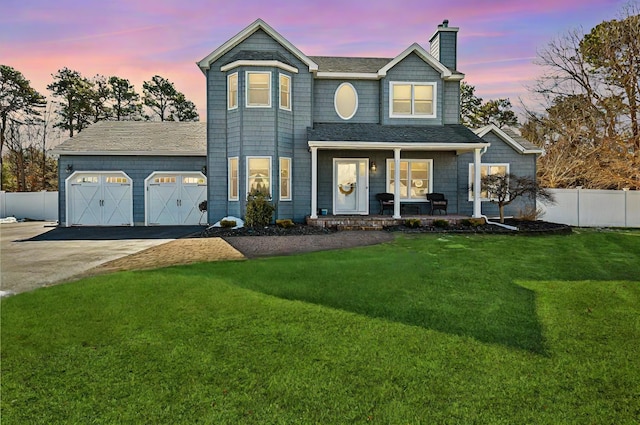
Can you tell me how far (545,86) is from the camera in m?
21.8

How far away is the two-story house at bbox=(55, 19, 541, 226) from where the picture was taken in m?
14.3

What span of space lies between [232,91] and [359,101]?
5175 millimetres

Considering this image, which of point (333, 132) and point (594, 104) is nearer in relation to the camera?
point (333, 132)

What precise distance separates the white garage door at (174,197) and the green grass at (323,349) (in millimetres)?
11114

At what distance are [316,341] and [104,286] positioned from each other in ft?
12.3

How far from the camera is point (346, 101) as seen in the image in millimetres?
15758

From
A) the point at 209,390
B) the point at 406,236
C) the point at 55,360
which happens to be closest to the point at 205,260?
the point at 55,360

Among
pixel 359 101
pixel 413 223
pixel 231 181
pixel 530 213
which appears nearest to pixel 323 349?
pixel 413 223

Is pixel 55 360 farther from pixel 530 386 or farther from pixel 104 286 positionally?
pixel 530 386

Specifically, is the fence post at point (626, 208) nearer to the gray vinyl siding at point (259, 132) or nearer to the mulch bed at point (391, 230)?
the mulch bed at point (391, 230)

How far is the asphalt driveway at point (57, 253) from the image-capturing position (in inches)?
258

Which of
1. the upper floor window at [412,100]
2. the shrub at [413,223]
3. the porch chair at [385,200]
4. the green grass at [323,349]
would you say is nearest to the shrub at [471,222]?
the shrub at [413,223]

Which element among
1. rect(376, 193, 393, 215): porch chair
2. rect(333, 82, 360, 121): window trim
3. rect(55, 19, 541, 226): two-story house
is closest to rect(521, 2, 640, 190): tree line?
rect(55, 19, 541, 226): two-story house

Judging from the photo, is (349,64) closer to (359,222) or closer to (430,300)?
(359,222)
